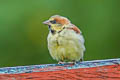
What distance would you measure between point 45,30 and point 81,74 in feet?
13.5

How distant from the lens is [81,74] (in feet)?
9.09

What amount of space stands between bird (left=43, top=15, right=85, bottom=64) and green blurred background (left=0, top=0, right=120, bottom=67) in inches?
64.1

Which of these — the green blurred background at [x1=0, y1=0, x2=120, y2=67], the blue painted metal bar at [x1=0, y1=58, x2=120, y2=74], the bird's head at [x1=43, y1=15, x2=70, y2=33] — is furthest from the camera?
the green blurred background at [x1=0, y1=0, x2=120, y2=67]

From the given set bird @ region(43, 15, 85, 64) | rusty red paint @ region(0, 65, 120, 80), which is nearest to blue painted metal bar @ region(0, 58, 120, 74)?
rusty red paint @ region(0, 65, 120, 80)

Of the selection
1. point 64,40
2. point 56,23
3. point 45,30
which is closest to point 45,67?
point 64,40

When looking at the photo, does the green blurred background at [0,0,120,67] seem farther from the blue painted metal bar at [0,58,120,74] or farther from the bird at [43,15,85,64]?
the blue painted metal bar at [0,58,120,74]

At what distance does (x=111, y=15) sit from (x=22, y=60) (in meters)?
1.36

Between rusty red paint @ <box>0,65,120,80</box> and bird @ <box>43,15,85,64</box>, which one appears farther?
bird @ <box>43,15,85,64</box>

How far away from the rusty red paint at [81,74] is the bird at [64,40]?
1522 millimetres

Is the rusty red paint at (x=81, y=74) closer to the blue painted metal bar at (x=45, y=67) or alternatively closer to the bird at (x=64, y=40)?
the blue painted metal bar at (x=45, y=67)

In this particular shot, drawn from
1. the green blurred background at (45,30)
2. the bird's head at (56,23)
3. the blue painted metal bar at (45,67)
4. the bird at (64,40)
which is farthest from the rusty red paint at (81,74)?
the green blurred background at (45,30)

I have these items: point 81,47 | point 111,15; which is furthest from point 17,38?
point 81,47

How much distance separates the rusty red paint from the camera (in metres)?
2.71

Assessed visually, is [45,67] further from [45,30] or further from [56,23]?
[45,30]
